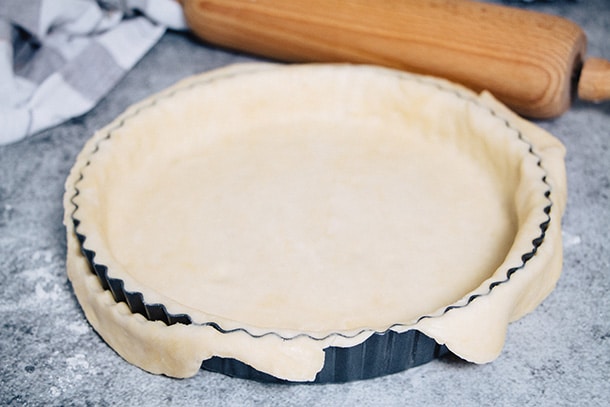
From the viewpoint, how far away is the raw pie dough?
0.95m

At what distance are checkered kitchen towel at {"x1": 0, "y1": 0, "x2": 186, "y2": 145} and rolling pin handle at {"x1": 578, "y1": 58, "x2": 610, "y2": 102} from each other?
2.84 feet

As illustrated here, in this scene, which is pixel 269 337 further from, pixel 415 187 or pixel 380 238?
pixel 415 187

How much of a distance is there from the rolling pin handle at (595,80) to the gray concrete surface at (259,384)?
0.10 metres

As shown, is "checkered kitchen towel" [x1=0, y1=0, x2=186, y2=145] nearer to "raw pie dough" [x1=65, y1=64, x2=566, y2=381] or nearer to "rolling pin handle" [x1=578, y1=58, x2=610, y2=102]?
"raw pie dough" [x1=65, y1=64, x2=566, y2=381]

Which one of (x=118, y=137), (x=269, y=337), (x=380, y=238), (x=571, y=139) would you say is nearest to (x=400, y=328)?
(x=269, y=337)

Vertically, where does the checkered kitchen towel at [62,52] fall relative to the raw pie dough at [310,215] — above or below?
below

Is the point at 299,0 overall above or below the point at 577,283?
above

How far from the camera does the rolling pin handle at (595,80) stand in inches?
53.9

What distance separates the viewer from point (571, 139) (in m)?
1.45

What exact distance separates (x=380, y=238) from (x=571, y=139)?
0.51m

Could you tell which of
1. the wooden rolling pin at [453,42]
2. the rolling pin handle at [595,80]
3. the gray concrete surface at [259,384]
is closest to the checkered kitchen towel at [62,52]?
the gray concrete surface at [259,384]

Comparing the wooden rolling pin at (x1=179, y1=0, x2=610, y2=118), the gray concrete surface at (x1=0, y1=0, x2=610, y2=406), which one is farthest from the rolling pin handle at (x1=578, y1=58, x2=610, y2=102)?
the gray concrete surface at (x1=0, y1=0, x2=610, y2=406)

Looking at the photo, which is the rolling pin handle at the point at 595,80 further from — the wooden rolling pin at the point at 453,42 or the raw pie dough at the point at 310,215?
the raw pie dough at the point at 310,215

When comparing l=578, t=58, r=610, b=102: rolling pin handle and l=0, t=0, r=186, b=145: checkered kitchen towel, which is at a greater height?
l=578, t=58, r=610, b=102: rolling pin handle
